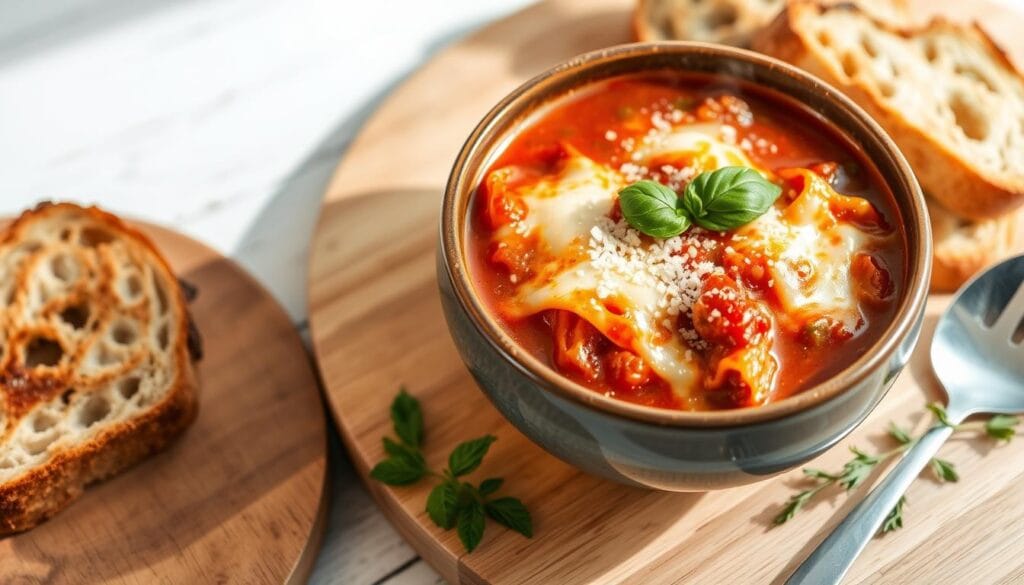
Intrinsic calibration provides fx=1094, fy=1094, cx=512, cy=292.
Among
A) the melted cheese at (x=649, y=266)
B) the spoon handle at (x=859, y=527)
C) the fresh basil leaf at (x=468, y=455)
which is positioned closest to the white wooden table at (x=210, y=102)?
the fresh basil leaf at (x=468, y=455)

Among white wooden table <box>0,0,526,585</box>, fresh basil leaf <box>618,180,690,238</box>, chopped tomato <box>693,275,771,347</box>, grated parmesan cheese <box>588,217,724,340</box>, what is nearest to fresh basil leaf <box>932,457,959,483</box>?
chopped tomato <box>693,275,771,347</box>

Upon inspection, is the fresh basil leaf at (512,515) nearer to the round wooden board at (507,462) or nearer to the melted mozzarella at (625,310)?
the round wooden board at (507,462)

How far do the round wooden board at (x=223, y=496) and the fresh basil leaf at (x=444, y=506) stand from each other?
1.02 ft

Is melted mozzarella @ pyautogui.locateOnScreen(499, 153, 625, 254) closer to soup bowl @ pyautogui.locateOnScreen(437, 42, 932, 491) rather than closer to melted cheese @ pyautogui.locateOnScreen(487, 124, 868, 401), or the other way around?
melted cheese @ pyautogui.locateOnScreen(487, 124, 868, 401)

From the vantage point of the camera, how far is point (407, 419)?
279 cm

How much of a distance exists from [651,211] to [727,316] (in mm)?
289

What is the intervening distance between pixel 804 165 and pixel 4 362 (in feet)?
6.86

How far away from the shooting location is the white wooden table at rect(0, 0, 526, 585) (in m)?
3.62

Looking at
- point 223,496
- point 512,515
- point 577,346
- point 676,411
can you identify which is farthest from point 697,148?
point 223,496

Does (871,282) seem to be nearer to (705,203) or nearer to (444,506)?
(705,203)

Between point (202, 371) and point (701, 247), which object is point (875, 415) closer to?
point (701, 247)

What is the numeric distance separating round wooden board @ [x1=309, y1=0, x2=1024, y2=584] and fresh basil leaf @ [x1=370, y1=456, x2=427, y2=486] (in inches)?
1.3

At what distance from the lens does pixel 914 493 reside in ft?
8.65

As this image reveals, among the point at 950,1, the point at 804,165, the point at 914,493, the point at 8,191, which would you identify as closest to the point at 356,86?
the point at 8,191
